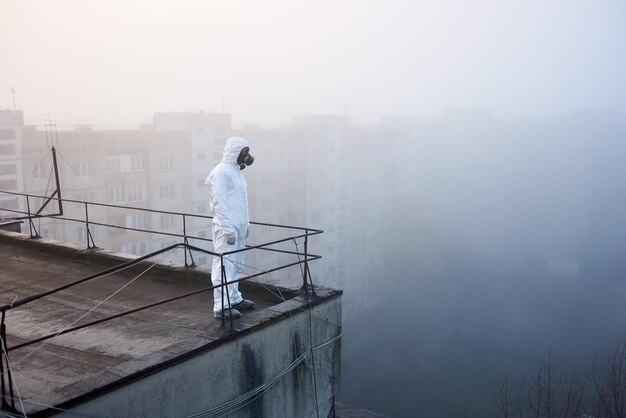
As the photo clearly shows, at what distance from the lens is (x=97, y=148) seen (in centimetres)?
2978

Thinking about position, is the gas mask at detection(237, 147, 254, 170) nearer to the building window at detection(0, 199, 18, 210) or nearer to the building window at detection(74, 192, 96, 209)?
the building window at detection(0, 199, 18, 210)

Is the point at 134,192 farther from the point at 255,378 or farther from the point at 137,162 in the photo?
the point at 255,378

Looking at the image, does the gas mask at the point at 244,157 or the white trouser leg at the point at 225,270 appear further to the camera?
the gas mask at the point at 244,157

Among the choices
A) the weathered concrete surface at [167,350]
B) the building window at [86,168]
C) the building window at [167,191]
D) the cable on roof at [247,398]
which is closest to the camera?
the weathered concrete surface at [167,350]

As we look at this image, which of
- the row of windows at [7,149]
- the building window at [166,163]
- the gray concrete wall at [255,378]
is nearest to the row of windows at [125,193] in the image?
the building window at [166,163]

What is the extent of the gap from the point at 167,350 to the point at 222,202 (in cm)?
170

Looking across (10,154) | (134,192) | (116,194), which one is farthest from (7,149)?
(134,192)

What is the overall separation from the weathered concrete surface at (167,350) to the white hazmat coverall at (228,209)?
478 mm

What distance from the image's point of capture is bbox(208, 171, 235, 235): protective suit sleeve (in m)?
6.03

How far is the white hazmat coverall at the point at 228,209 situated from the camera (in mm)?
6039

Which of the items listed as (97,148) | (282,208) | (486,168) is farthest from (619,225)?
(97,148)

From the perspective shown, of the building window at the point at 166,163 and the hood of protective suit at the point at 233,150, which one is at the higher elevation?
the hood of protective suit at the point at 233,150

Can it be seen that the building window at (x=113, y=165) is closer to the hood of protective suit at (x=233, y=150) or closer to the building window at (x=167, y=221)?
the building window at (x=167, y=221)

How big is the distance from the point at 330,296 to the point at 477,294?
47.3m
